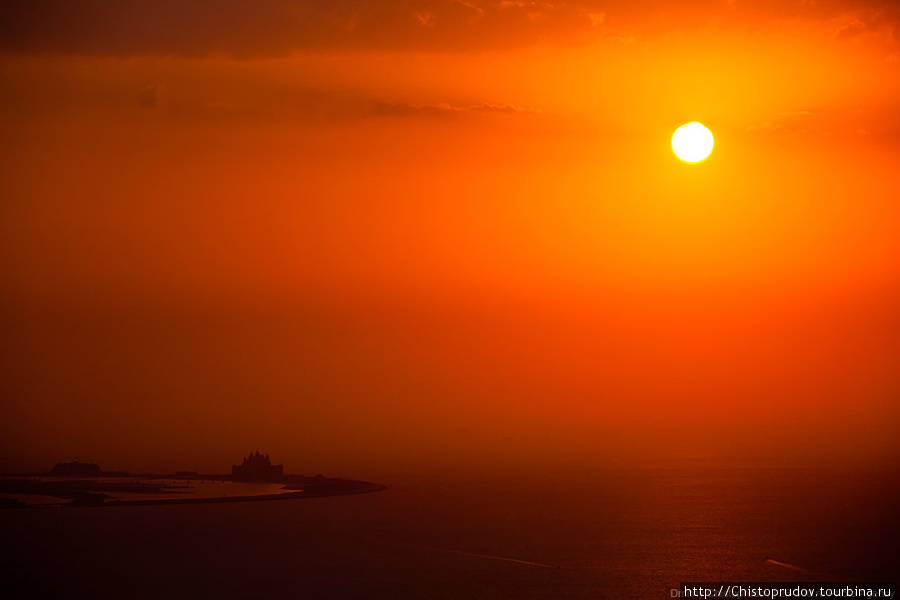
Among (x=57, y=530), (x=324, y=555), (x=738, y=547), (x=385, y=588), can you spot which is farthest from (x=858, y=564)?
(x=57, y=530)

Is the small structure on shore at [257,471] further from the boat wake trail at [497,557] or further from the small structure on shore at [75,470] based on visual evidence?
the boat wake trail at [497,557]

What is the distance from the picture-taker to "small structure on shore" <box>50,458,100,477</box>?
135250mm

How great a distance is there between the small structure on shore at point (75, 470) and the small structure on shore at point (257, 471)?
71.5 feet

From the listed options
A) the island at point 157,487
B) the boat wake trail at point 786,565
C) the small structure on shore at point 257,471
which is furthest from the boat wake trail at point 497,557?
the small structure on shore at point 257,471

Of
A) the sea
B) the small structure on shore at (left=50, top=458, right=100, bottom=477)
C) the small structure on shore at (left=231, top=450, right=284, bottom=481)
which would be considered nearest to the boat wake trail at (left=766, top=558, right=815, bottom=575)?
the sea

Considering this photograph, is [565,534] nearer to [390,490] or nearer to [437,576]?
[437,576]

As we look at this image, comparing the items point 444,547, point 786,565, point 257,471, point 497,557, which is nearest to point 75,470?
→ point 257,471

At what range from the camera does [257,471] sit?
137375mm

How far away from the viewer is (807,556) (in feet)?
206

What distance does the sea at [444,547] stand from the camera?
51.3m

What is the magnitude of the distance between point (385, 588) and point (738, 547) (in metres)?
31.0

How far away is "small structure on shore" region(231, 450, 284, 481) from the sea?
30427 millimetres

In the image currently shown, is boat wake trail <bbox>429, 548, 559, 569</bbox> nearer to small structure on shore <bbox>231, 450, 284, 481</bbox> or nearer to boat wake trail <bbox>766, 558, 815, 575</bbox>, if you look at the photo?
boat wake trail <bbox>766, 558, 815, 575</bbox>

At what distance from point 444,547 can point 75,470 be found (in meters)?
91.8
